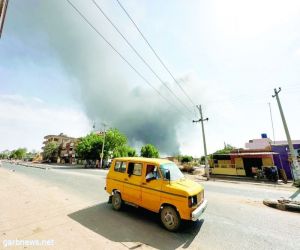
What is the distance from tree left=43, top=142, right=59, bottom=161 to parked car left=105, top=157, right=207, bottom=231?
84678 millimetres

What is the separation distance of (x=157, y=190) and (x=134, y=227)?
4.59 feet

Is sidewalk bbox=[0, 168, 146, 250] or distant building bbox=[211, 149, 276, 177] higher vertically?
distant building bbox=[211, 149, 276, 177]

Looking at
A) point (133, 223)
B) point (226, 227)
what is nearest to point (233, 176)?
point (226, 227)

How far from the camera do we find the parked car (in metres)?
5.11

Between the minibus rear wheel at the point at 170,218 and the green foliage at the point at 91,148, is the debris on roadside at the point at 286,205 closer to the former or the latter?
the minibus rear wheel at the point at 170,218

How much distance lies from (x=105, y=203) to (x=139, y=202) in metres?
2.82

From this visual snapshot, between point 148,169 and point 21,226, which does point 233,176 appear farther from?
point 21,226

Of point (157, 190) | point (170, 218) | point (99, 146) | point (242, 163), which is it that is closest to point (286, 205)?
point (170, 218)

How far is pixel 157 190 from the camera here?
225 inches

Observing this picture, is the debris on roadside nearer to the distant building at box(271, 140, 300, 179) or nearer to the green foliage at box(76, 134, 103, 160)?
the distant building at box(271, 140, 300, 179)

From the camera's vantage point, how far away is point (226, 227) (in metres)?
5.63

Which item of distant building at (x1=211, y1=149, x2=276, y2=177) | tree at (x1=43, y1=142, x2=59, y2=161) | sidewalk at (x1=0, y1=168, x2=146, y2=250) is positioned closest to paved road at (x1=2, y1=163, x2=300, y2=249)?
sidewalk at (x1=0, y1=168, x2=146, y2=250)

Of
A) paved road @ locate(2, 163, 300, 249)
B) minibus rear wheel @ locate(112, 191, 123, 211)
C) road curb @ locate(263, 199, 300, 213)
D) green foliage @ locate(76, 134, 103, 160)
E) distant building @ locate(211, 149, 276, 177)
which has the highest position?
green foliage @ locate(76, 134, 103, 160)

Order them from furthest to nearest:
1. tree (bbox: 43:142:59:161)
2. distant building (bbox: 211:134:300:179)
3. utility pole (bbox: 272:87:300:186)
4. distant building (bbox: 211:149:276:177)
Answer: tree (bbox: 43:142:59:161), distant building (bbox: 211:149:276:177), distant building (bbox: 211:134:300:179), utility pole (bbox: 272:87:300:186)
